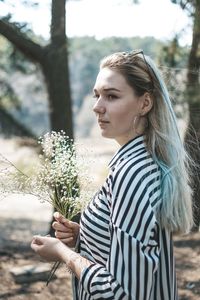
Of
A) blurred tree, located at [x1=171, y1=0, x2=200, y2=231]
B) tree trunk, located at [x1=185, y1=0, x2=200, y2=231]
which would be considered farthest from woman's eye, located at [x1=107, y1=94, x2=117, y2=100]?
tree trunk, located at [x1=185, y1=0, x2=200, y2=231]

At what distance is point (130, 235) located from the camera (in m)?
1.18

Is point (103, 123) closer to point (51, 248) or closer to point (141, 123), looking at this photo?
point (141, 123)

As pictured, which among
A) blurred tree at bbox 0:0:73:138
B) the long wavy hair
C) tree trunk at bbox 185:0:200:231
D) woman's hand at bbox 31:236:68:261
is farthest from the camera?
blurred tree at bbox 0:0:73:138

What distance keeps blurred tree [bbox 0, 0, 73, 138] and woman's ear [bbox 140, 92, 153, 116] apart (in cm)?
432

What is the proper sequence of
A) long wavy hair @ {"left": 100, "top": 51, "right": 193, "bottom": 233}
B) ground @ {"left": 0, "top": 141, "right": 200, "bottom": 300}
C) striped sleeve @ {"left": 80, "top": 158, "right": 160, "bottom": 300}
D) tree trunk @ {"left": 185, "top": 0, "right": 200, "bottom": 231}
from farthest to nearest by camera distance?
1. ground @ {"left": 0, "top": 141, "right": 200, "bottom": 300}
2. tree trunk @ {"left": 185, "top": 0, "right": 200, "bottom": 231}
3. long wavy hair @ {"left": 100, "top": 51, "right": 193, "bottom": 233}
4. striped sleeve @ {"left": 80, "top": 158, "right": 160, "bottom": 300}

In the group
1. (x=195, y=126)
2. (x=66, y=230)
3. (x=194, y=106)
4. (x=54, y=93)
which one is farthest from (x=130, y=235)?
(x=54, y=93)

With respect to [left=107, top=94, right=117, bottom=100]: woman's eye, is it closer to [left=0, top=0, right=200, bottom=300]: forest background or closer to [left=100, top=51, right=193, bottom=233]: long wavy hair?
[left=100, top=51, right=193, bottom=233]: long wavy hair

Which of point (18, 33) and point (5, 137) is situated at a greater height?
point (18, 33)

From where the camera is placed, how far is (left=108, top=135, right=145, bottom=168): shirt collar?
1333 mm

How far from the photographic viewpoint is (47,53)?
5.73 m

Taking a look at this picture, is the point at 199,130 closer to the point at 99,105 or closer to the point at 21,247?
the point at 99,105

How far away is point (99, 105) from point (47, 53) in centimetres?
448

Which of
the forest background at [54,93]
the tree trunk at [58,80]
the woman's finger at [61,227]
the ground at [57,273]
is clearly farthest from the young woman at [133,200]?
the tree trunk at [58,80]

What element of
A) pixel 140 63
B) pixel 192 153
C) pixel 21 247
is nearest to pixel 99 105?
pixel 140 63
